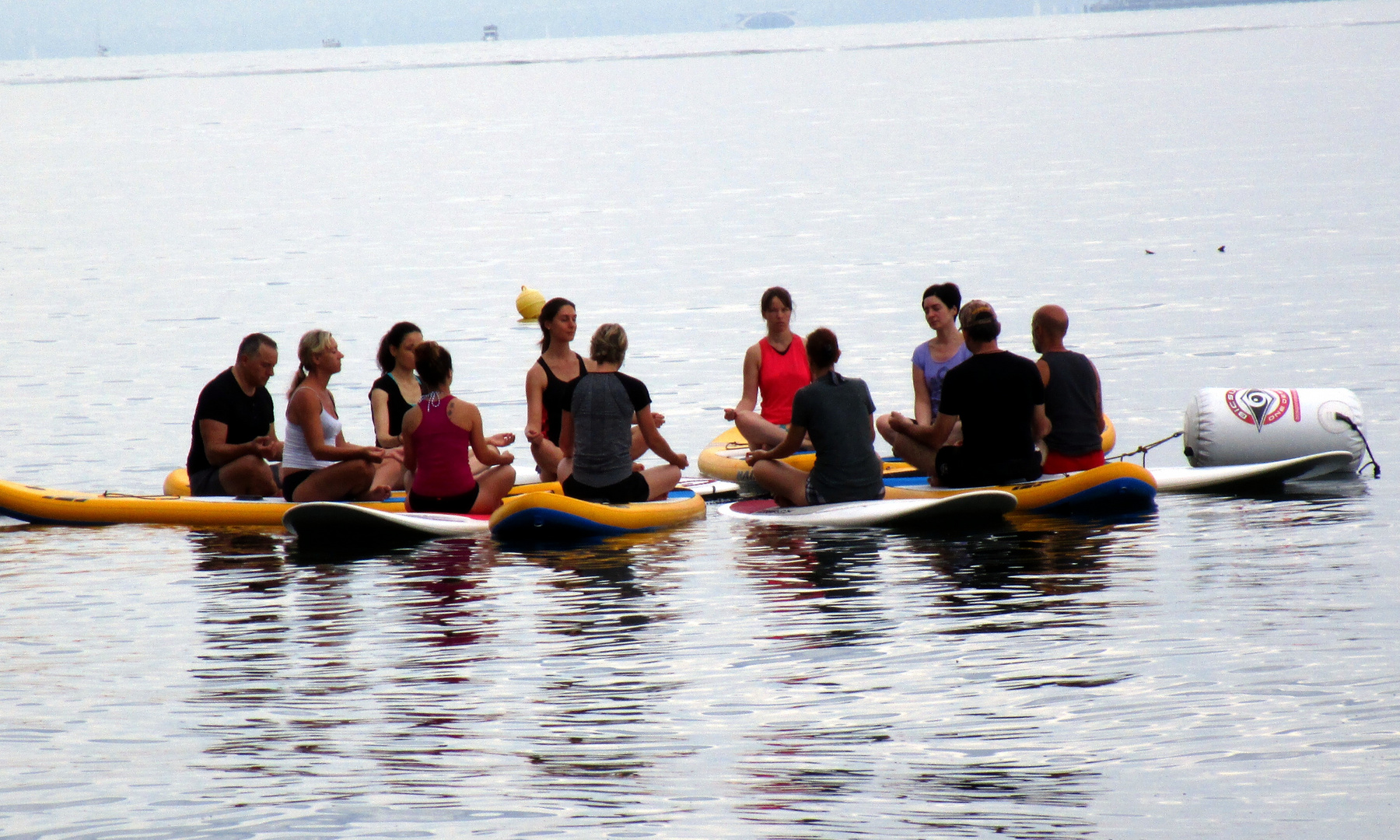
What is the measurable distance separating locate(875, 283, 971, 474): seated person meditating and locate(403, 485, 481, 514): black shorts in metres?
2.92

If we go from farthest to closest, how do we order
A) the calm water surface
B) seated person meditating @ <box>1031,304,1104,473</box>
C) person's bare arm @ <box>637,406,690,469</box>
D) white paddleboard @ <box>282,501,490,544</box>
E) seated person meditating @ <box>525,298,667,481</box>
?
1. seated person meditating @ <box>525,298,667,481</box>
2. seated person meditating @ <box>1031,304,1104,473</box>
3. white paddleboard @ <box>282,501,490,544</box>
4. person's bare arm @ <box>637,406,690,469</box>
5. the calm water surface

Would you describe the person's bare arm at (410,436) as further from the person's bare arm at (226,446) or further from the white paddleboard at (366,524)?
the person's bare arm at (226,446)

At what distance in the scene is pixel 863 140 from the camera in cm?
6994

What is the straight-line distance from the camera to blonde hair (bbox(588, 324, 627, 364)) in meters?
11.0

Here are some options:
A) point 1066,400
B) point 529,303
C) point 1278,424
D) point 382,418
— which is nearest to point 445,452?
point 382,418

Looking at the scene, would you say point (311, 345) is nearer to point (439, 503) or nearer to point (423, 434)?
point (423, 434)

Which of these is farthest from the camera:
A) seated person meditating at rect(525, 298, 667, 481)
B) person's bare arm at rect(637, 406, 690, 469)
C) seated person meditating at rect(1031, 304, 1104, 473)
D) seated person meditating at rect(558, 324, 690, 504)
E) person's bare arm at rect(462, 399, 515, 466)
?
seated person meditating at rect(525, 298, 667, 481)

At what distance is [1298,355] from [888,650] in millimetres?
12523

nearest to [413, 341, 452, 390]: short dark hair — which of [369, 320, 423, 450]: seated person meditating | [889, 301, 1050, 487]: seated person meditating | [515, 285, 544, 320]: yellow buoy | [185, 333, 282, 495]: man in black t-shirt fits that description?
[369, 320, 423, 450]: seated person meditating

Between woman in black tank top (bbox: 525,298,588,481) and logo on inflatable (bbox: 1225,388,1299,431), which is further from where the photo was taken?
logo on inflatable (bbox: 1225,388,1299,431)

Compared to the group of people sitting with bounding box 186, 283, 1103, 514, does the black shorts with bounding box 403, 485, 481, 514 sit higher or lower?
lower

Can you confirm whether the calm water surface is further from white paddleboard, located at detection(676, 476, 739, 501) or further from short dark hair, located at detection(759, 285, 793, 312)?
short dark hair, located at detection(759, 285, 793, 312)

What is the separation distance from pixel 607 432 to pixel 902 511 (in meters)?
1.97

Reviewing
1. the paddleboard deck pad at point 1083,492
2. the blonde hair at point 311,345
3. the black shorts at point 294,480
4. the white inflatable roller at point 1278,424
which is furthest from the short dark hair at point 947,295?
the black shorts at point 294,480
